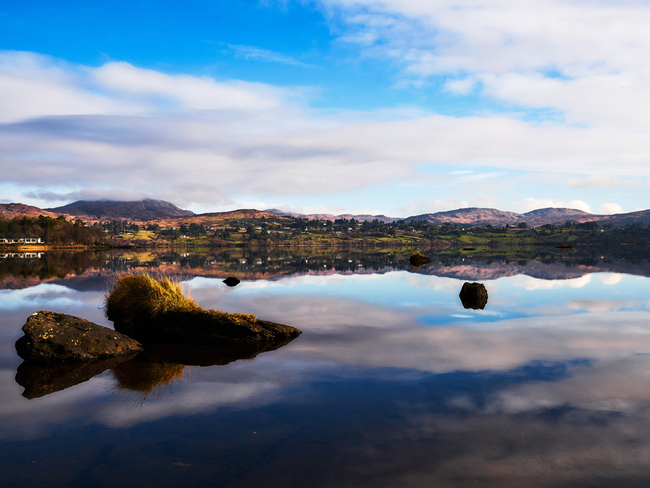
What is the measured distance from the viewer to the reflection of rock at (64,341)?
1378 centimetres

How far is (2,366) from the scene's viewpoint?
1354 cm

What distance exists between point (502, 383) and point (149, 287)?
14735 millimetres

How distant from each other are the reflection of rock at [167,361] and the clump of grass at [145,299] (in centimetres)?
191

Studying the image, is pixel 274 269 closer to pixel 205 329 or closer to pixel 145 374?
pixel 205 329

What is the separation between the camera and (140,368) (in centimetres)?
1310

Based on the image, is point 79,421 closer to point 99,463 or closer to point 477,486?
point 99,463

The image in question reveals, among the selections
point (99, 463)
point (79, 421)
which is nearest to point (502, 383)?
point (99, 463)

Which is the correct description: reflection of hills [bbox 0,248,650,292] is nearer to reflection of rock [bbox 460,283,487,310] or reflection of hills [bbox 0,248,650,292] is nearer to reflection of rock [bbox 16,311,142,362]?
reflection of rock [bbox 460,283,487,310]

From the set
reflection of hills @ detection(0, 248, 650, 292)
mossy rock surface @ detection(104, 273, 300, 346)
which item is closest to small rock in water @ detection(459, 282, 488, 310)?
mossy rock surface @ detection(104, 273, 300, 346)

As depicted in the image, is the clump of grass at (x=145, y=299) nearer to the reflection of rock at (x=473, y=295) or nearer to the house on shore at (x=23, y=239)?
the reflection of rock at (x=473, y=295)

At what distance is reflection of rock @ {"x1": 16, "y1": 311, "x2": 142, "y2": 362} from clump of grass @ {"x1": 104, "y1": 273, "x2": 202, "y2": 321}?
2.40m

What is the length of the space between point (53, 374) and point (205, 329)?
5.19 metres

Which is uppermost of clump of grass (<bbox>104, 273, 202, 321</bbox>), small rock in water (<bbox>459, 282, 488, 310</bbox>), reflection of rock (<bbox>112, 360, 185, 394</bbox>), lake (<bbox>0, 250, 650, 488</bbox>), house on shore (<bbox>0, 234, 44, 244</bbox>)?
house on shore (<bbox>0, 234, 44, 244</bbox>)

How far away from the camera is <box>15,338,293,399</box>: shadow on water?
455 inches
